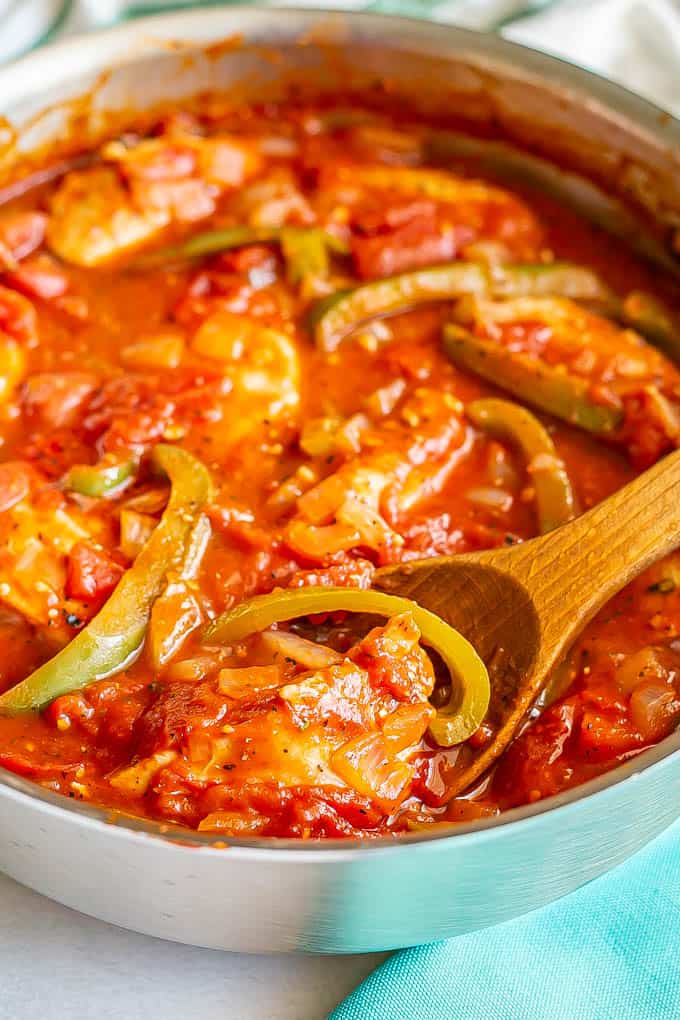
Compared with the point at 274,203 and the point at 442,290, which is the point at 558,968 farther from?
the point at 274,203

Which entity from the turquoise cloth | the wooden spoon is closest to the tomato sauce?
the wooden spoon

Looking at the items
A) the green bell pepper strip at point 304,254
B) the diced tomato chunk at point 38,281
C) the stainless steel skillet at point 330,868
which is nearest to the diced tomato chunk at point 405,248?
the green bell pepper strip at point 304,254

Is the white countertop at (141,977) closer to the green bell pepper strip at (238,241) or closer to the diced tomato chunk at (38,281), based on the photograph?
the diced tomato chunk at (38,281)

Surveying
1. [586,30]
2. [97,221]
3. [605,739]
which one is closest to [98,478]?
[97,221]

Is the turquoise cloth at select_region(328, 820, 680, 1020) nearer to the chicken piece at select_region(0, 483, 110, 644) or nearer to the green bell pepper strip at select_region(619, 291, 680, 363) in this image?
the chicken piece at select_region(0, 483, 110, 644)

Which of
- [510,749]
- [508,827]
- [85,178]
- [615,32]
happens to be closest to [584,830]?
[508,827]
